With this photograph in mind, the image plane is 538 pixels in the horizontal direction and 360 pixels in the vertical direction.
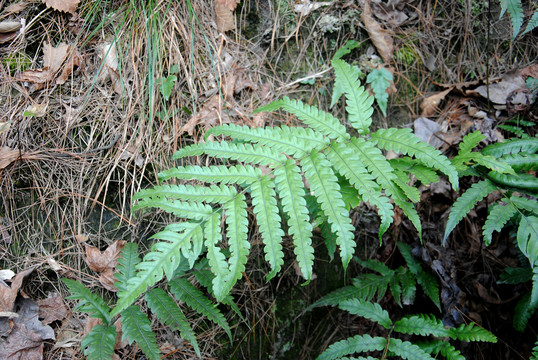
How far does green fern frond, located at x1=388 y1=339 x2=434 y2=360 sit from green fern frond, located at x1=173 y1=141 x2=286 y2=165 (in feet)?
4.49

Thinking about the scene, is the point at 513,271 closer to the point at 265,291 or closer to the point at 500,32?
the point at 265,291

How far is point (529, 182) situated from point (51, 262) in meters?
3.09

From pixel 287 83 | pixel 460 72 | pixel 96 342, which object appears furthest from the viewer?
pixel 460 72

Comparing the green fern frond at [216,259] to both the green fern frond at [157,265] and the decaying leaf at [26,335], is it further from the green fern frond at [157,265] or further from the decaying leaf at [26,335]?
the decaying leaf at [26,335]

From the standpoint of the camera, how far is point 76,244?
2.55m

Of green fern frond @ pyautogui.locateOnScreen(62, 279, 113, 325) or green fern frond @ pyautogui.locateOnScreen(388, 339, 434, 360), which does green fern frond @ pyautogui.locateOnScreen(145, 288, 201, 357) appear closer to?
green fern frond @ pyautogui.locateOnScreen(62, 279, 113, 325)

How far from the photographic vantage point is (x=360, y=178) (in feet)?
6.31

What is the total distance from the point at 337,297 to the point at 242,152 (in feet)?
4.19

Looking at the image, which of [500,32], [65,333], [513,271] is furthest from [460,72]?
[65,333]

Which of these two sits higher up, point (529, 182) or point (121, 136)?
point (121, 136)

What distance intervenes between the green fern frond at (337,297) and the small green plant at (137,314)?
0.72 m

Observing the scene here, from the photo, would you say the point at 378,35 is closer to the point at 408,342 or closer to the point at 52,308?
the point at 408,342

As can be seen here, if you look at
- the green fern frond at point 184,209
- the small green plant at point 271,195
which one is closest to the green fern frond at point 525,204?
the small green plant at point 271,195

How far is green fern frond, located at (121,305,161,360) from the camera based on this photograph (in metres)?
2.02
